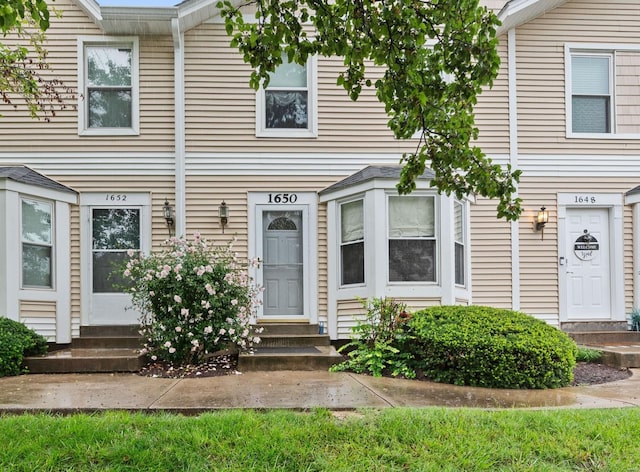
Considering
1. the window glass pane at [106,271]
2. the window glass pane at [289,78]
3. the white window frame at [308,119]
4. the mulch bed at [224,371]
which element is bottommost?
the mulch bed at [224,371]

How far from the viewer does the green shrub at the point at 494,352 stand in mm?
5602

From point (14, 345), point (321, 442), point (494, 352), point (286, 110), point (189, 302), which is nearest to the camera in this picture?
point (321, 442)

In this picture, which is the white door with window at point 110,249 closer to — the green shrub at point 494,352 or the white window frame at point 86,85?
the white window frame at point 86,85

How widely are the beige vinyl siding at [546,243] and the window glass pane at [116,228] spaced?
650 centimetres

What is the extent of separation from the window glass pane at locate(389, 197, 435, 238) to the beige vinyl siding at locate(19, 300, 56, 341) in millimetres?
5399

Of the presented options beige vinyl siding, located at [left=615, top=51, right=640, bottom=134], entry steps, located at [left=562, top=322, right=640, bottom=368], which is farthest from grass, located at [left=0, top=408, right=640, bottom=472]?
beige vinyl siding, located at [left=615, top=51, right=640, bottom=134]

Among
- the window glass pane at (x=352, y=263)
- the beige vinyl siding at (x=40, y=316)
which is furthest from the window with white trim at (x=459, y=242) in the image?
the beige vinyl siding at (x=40, y=316)

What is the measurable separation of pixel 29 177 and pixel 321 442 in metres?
6.57

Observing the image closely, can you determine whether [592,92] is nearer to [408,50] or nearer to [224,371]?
[408,50]

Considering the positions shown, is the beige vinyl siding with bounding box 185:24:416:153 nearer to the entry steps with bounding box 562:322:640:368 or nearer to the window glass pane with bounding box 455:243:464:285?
the window glass pane with bounding box 455:243:464:285

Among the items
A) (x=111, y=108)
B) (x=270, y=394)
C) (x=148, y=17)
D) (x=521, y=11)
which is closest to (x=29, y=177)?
(x=111, y=108)

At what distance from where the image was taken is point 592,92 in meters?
8.89

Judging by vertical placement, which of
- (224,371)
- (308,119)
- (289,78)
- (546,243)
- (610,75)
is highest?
(610,75)

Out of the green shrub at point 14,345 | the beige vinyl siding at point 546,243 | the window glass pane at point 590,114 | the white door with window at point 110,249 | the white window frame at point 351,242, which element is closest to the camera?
the green shrub at point 14,345
